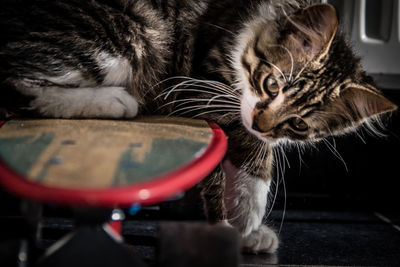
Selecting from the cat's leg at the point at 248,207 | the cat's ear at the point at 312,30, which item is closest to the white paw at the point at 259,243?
the cat's leg at the point at 248,207

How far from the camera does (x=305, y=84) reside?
1.02m

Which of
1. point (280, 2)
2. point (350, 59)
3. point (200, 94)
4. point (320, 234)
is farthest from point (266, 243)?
point (280, 2)

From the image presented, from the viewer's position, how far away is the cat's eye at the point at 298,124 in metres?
1.03

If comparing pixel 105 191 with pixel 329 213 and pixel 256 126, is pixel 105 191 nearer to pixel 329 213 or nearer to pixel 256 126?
pixel 256 126

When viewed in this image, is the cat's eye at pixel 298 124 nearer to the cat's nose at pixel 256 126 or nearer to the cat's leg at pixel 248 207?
the cat's nose at pixel 256 126

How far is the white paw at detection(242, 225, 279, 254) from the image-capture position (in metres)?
1.07

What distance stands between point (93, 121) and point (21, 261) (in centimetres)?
31

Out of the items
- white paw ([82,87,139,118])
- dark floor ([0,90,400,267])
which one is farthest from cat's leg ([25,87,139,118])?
dark floor ([0,90,400,267])

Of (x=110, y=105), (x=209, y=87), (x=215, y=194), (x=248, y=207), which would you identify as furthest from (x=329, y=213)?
(x=110, y=105)

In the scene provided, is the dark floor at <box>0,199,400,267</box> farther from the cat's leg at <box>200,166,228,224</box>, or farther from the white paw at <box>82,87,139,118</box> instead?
the white paw at <box>82,87,139,118</box>

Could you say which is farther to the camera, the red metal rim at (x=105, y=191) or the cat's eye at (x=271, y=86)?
the cat's eye at (x=271, y=86)

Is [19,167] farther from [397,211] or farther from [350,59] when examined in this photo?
[397,211]

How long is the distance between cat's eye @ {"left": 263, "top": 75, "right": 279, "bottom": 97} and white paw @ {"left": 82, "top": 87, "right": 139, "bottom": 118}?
1.06ft

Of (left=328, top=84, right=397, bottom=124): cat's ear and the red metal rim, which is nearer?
the red metal rim
